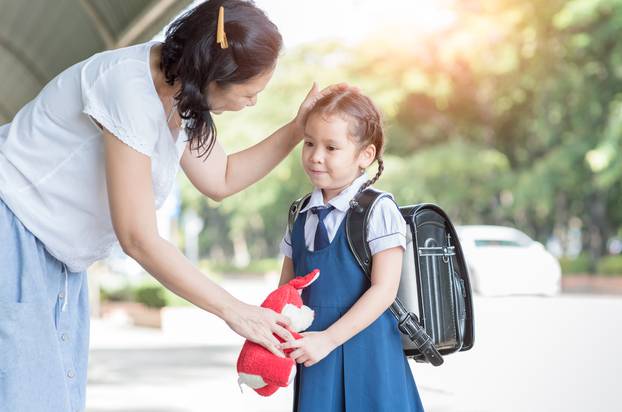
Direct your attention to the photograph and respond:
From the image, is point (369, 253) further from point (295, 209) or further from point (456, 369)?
point (456, 369)

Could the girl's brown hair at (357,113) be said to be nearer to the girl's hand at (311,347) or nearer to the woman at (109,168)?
the woman at (109,168)

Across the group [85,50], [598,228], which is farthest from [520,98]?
[85,50]

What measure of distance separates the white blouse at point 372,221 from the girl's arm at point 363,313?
28 millimetres

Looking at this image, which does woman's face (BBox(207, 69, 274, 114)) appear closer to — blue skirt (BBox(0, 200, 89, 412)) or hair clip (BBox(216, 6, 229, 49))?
hair clip (BBox(216, 6, 229, 49))

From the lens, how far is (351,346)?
2.31 m

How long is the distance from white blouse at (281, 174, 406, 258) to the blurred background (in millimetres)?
527

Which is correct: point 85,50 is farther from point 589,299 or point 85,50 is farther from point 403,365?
point 589,299

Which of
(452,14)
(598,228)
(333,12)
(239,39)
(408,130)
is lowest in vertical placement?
(239,39)

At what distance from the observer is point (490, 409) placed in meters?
5.95

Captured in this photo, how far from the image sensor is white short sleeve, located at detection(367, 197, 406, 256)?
2270 mm

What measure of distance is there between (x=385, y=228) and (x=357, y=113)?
1.04 feet

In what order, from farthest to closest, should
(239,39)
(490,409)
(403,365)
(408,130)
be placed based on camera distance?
(408,130), (490,409), (403,365), (239,39)

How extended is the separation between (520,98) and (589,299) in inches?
245

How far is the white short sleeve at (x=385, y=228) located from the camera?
2.27 metres
